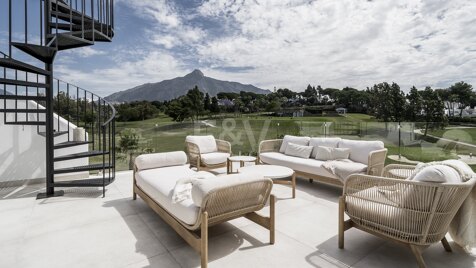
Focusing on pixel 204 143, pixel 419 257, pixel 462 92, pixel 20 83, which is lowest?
pixel 419 257

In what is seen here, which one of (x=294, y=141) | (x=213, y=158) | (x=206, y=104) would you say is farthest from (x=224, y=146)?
(x=206, y=104)

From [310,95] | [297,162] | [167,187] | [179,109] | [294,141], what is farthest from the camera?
[310,95]

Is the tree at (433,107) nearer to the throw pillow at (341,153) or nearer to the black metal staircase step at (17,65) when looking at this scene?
the throw pillow at (341,153)

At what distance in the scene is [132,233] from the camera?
245 cm

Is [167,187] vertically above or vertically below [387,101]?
below

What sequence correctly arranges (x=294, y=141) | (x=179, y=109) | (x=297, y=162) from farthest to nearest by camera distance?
(x=179, y=109) < (x=294, y=141) < (x=297, y=162)

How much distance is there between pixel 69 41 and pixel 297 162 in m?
3.97

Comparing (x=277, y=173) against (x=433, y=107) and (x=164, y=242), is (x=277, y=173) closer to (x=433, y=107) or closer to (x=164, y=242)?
(x=164, y=242)

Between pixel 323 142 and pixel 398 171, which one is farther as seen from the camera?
pixel 323 142

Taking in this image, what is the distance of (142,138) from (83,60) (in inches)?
130

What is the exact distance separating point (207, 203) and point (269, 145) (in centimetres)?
334

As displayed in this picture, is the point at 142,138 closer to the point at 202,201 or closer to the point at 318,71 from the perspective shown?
the point at 202,201

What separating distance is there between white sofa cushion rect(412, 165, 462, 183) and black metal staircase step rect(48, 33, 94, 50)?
424 cm

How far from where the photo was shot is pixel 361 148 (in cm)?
391
